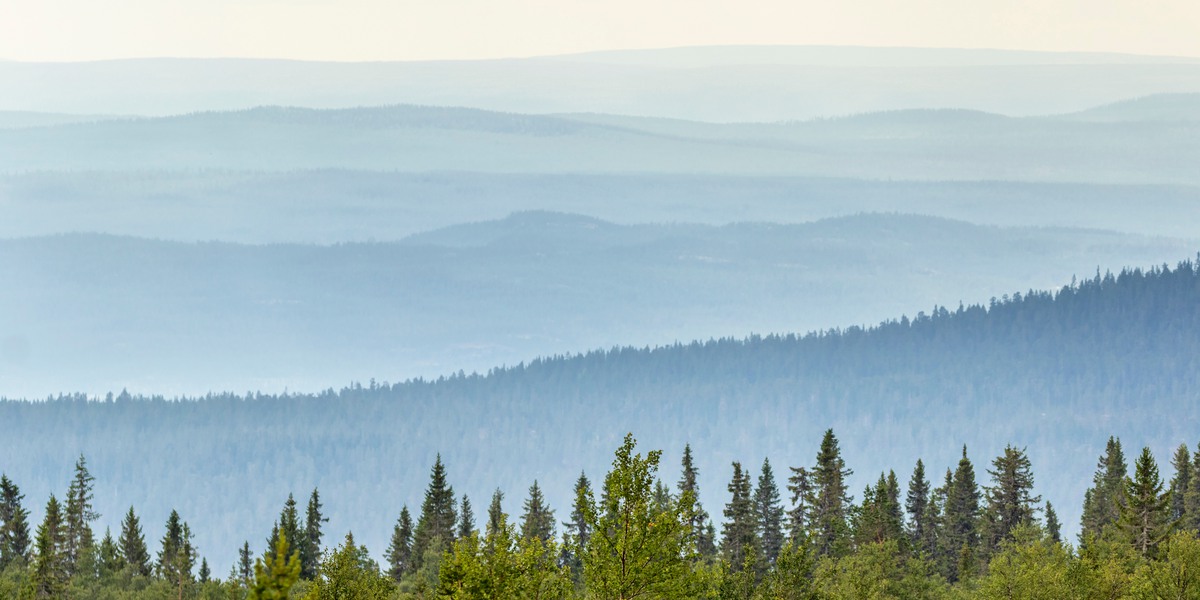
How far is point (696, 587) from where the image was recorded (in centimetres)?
6856

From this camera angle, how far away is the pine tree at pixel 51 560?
441 feet

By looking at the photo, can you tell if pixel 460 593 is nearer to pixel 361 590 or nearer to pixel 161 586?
pixel 361 590

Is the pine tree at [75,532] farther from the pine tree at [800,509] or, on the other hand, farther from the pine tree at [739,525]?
the pine tree at [800,509]

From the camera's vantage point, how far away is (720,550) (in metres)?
170

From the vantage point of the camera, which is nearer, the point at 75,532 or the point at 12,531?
the point at 75,532

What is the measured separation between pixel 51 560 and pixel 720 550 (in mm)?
50242

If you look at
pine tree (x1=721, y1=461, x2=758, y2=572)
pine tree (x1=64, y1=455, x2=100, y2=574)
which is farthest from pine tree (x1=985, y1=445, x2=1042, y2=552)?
pine tree (x1=64, y1=455, x2=100, y2=574)

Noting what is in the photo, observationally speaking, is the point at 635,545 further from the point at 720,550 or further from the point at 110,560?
the point at 110,560

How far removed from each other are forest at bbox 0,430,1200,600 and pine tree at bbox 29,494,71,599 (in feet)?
0.88

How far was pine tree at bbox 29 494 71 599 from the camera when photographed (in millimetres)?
134375

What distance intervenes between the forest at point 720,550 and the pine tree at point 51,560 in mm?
269

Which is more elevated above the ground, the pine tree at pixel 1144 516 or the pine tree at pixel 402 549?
the pine tree at pixel 402 549

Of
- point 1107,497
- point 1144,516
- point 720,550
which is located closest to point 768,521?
point 720,550

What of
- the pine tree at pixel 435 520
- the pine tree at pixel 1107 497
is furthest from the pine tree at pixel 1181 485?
the pine tree at pixel 435 520
